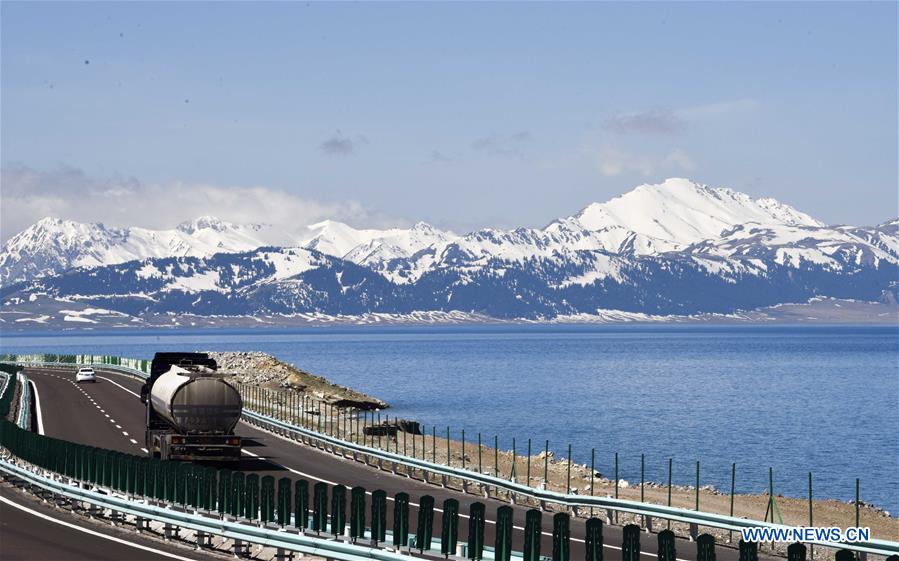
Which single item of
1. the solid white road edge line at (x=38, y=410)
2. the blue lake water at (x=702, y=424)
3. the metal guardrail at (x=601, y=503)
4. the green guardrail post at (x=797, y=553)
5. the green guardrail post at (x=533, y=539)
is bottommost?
the blue lake water at (x=702, y=424)

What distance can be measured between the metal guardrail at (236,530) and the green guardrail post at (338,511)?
3.82 ft

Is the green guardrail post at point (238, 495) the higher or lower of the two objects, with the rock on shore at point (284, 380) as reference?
higher

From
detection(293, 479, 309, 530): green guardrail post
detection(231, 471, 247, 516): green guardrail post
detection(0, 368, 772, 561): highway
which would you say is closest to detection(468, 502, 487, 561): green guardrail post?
detection(293, 479, 309, 530): green guardrail post

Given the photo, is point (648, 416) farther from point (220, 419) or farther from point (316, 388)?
point (220, 419)

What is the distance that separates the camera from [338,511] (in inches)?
1246

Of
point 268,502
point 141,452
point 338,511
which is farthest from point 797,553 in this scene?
point 141,452

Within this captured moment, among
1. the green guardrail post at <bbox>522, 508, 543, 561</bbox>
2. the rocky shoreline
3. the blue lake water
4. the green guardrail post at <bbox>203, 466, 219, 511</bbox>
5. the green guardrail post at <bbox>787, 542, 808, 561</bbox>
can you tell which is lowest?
the blue lake water

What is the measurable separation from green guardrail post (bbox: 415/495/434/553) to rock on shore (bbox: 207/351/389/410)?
8458 cm

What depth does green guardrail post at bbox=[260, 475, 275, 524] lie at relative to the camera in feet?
110

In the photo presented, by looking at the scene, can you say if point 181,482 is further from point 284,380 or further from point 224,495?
point 284,380

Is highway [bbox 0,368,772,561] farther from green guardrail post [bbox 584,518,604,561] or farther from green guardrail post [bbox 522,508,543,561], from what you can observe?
green guardrail post [bbox 584,518,604,561]

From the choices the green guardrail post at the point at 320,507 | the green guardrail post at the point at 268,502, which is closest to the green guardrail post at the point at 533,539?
the green guardrail post at the point at 320,507

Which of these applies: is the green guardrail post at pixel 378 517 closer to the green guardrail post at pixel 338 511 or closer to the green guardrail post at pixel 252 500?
the green guardrail post at pixel 338 511

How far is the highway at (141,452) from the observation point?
3350 cm
